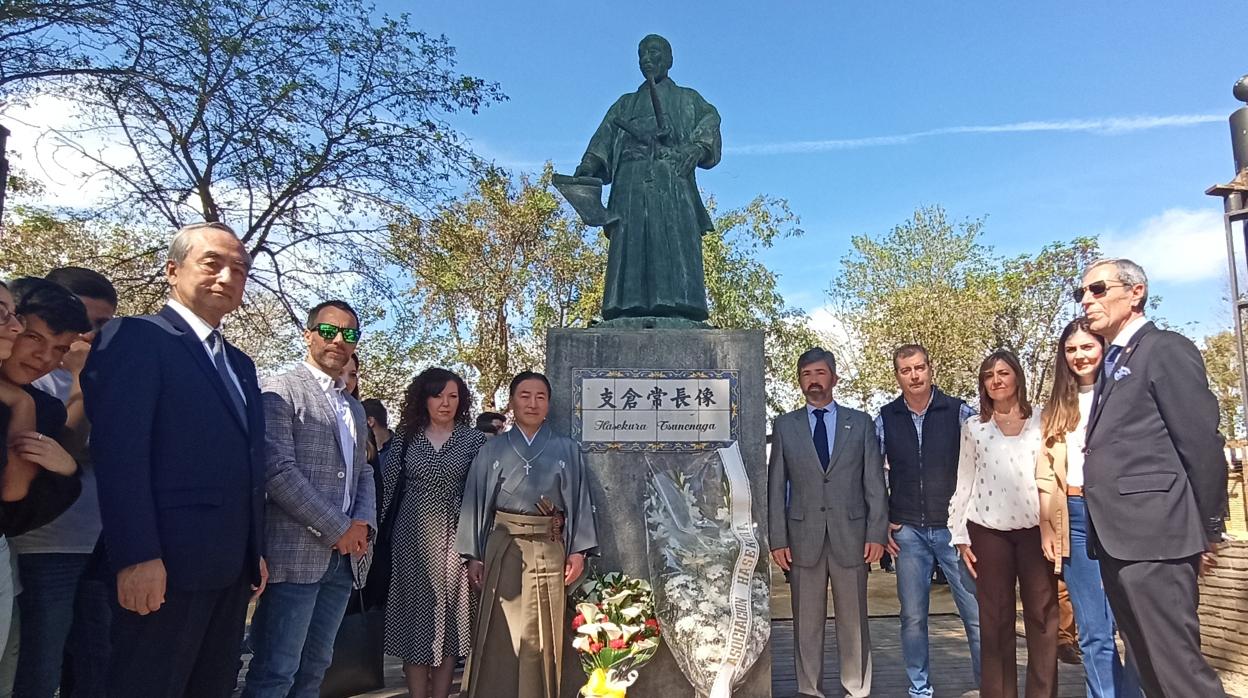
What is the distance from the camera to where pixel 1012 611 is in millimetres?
3545

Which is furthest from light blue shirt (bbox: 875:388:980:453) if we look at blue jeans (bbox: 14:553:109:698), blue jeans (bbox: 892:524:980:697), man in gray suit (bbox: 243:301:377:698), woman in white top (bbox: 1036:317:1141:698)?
blue jeans (bbox: 14:553:109:698)

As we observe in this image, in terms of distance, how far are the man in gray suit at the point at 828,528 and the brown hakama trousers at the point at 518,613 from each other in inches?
46.7

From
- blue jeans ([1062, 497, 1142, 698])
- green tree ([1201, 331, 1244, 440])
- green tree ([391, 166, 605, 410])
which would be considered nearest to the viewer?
blue jeans ([1062, 497, 1142, 698])

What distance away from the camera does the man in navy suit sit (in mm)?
2008

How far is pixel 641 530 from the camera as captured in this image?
12.3 feet

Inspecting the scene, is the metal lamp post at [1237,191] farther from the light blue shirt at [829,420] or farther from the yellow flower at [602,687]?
the yellow flower at [602,687]

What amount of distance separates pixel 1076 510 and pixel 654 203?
2569 mm

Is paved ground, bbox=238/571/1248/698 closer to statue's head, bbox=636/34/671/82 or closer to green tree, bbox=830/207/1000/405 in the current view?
statue's head, bbox=636/34/671/82

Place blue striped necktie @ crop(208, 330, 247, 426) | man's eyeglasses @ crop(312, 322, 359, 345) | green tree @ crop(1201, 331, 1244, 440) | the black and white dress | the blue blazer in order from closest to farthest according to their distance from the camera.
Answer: the blue blazer < blue striped necktie @ crop(208, 330, 247, 426) < man's eyeglasses @ crop(312, 322, 359, 345) < the black and white dress < green tree @ crop(1201, 331, 1244, 440)

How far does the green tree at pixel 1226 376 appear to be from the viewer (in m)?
25.2

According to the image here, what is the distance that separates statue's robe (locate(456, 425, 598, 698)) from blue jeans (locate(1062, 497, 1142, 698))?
79.0 inches

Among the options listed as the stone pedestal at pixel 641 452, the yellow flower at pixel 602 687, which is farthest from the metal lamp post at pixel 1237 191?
the yellow flower at pixel 602 687

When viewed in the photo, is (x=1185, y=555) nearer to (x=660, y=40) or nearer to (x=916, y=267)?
(x=660, y=40)

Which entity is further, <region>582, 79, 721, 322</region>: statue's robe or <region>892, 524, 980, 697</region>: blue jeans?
<region>582, 79, 721, 322</region>: statue's robe
